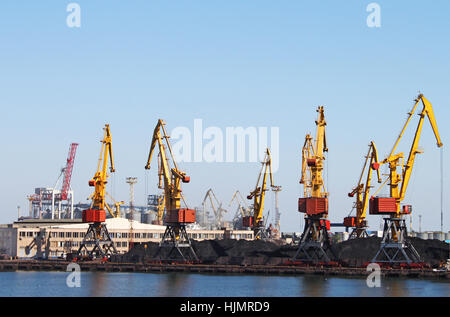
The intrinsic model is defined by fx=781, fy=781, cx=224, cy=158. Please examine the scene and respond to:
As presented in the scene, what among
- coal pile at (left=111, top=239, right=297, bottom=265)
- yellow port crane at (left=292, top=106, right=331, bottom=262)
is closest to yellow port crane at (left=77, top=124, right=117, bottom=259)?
coal pile at (left=111, top=239, right=297, bottom=265)

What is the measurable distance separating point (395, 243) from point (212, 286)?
32.2 metres

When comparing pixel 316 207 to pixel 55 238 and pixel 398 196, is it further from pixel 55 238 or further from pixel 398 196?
pixel 55 238

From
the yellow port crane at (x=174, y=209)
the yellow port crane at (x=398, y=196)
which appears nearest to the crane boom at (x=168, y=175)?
the yellow port crane at (x=174, y=209)

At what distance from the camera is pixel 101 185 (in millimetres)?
135875

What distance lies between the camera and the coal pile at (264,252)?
120812mm

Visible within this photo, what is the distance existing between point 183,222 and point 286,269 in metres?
20.7

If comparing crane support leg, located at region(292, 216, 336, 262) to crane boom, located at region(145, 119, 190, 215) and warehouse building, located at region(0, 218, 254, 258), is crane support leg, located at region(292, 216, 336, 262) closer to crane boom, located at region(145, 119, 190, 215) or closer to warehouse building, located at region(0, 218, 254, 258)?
crane boom, located at region(145, 119, 190, 215)

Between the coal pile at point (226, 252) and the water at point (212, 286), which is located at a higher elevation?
the coal pile at point (226, 252)

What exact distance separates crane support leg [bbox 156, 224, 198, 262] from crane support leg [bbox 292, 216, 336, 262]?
65.4 ft

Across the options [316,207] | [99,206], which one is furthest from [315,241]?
[99,206]

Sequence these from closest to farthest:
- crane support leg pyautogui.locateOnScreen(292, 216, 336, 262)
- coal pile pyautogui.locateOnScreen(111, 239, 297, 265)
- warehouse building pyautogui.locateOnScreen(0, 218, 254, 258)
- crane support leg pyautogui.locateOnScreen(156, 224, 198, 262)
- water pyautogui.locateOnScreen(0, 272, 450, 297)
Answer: water pyautogui.locateOnScreen(0, 272, 450, 297) < crane support leg pyautogui.locateOnScreen(292, 216, 336, 262) < coal pile pyautogui.locateOnScreen(111, 239, 297, 265) < crane support leg pyautogui.locateOnScreen(156, 224, 198, 262) < warehouse building pyautogui.locateOnScreen(0, 218, 254, 258)

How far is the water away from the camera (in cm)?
8619

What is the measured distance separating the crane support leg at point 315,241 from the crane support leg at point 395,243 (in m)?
8.73

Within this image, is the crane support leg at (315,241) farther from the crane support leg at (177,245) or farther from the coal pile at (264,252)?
the crane support leg at (177,245)
